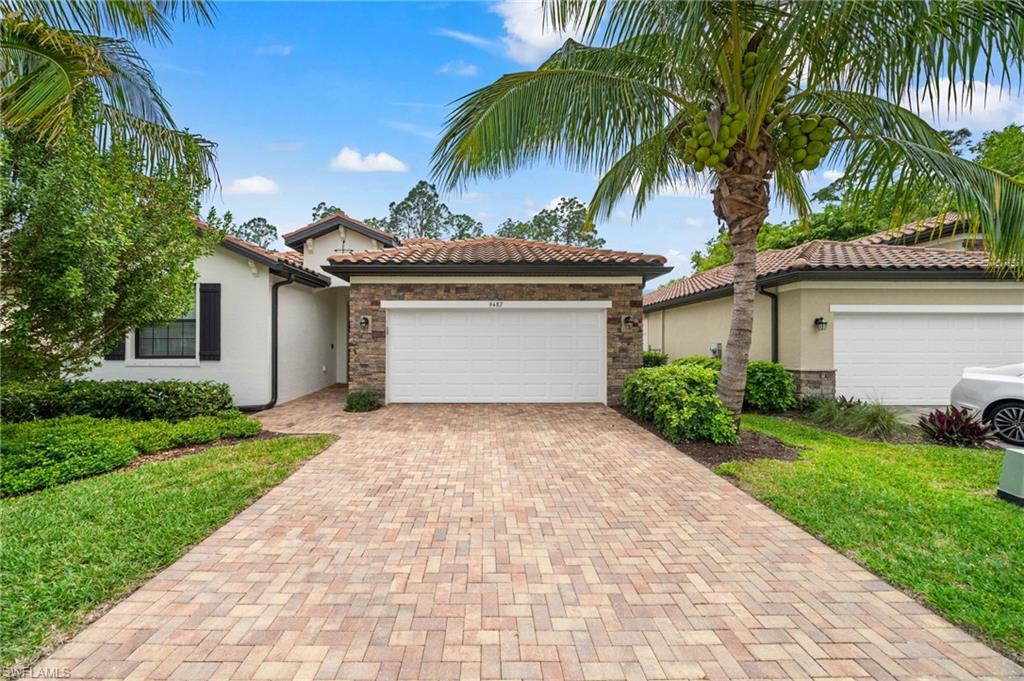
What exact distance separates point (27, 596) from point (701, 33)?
7.72m

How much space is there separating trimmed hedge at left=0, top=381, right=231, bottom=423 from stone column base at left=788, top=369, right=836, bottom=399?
12871mm

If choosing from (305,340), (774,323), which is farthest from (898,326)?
(305,340)

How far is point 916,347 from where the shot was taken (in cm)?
1005

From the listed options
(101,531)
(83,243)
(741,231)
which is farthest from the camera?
(741,231)

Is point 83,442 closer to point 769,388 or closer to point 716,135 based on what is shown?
point 716,135

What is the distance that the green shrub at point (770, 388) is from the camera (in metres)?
9.78

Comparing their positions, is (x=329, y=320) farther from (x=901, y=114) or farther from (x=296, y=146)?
(x=901, y=114)

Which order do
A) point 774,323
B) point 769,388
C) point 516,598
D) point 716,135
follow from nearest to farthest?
point 516,598, point 716,135, point 769,388, point 774,323

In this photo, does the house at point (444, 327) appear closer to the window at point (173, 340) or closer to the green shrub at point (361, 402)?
the window at point (173, 340)

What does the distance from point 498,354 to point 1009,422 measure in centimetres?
921

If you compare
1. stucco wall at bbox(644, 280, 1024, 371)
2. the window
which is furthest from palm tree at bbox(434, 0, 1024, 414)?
the window

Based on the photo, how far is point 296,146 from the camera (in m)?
13.8

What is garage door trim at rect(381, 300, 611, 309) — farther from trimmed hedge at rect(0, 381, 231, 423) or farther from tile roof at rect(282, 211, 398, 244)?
tile roof at rect(282, 211, 398, 244)

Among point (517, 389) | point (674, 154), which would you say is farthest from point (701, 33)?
point (517, 389)
